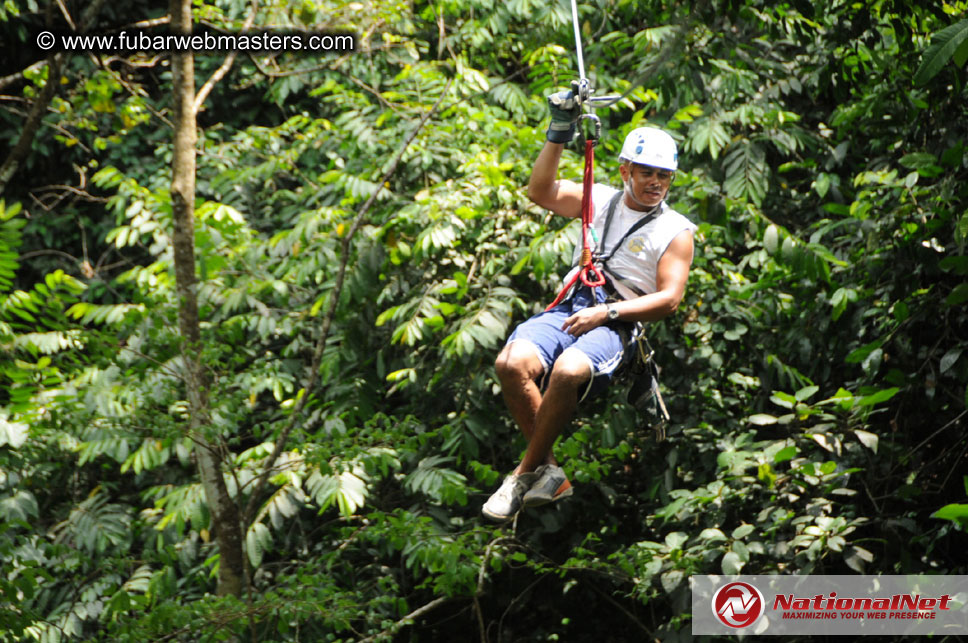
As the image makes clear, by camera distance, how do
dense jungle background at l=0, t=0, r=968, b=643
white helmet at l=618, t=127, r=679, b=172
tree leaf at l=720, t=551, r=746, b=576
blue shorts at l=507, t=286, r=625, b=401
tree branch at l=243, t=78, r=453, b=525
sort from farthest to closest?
tree branch at l=243, t=78, r=453, b=525 < dense jungle background at l=0, t=0, r=968, b=643 < tree leaf at l=720, t=551, r=746, b=576 < white helmet at l=618, t=127, r=679, b=172 < blue shorts at l=507, t=286, r=625, b=401

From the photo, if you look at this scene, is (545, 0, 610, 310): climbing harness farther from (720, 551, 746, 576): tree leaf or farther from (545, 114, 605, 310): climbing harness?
(720, 551, 746, 576): tree leaf

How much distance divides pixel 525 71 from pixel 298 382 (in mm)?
2839

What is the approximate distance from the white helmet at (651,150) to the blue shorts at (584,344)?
499mm

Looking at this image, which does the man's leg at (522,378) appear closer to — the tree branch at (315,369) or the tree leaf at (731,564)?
the tree leaf at (731,564)

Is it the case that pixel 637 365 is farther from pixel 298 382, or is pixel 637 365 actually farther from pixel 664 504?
pixel 298 382

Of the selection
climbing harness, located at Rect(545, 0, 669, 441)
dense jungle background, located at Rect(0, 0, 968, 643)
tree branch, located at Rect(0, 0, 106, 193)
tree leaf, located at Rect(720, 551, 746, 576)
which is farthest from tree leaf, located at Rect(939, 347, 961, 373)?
tree branch, located at Rect(0, 0, 106, 193)

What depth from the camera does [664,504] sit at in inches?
226

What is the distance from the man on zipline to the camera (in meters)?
Answer: 3.72

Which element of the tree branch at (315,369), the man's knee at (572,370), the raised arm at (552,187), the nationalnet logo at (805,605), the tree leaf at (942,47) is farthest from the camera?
the tree branch at (315,369)

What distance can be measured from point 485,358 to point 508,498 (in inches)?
74.4

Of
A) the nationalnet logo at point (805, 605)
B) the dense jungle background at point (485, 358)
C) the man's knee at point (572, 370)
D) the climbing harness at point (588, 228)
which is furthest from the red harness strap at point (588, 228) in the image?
the nationalnet logo at point (805, 605)

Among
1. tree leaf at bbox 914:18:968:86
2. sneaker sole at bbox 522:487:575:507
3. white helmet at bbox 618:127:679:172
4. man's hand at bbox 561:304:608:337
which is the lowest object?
sneaker sole at bbox 522:487:575:507

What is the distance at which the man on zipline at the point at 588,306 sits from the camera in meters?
3.72

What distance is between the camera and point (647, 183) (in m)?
3.95
